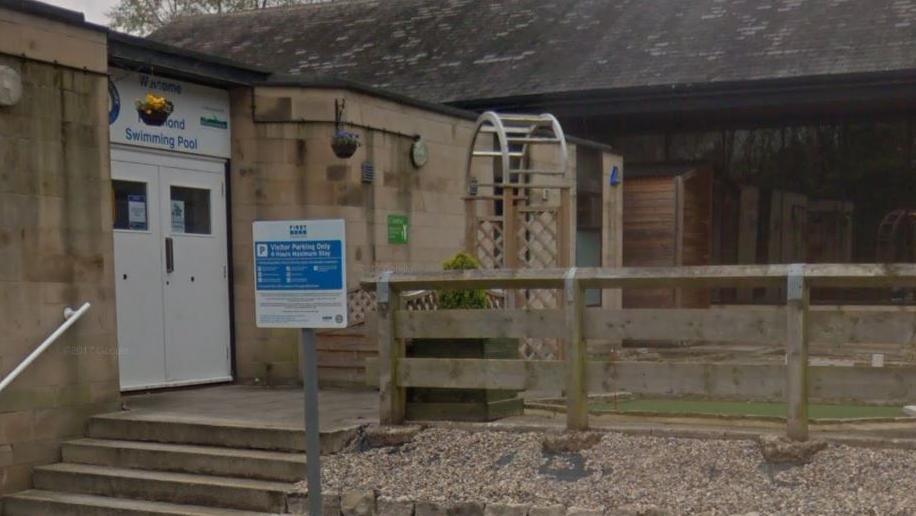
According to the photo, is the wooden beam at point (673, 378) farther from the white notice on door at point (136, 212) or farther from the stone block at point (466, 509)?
the white notice on door at point (136, 212)

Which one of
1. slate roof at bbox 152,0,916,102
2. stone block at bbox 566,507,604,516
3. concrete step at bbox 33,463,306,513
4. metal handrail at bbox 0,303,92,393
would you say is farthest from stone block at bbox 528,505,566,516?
slate roof at bbox 152,0,916,102

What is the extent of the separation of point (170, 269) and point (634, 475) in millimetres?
5244

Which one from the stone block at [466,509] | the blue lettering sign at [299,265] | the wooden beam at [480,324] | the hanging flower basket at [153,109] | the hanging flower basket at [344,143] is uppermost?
the hanging flower basket at [153,109]

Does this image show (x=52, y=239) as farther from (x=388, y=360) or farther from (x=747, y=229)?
(x=747, y=229)

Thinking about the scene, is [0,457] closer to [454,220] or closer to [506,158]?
[506,158]

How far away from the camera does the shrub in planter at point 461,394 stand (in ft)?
24.8

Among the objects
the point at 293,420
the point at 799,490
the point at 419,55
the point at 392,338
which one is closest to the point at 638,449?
the point at 799,490

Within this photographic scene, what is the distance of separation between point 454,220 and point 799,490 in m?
7.42

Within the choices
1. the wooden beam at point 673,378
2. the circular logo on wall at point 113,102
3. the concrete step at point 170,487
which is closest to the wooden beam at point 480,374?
the wooden beam at point 673,378

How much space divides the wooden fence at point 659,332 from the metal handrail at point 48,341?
2.26 metres

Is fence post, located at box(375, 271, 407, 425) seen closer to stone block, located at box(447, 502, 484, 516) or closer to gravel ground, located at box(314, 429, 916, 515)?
gravel ground, located at box(314, 429, 916, 515)

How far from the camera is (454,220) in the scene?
503 inches

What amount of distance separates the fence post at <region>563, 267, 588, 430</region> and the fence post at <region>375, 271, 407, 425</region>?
51.4 inches

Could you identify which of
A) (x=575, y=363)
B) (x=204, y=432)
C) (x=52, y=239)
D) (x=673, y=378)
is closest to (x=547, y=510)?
(x=575, y=363)
